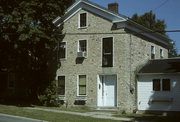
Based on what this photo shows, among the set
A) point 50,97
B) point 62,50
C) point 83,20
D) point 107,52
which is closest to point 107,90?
point 107,52

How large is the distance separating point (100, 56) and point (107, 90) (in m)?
2.87

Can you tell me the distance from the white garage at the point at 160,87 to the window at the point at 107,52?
2667 millimetres

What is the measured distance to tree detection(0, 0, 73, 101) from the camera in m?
23.1

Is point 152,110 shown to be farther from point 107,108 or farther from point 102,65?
point 102,65

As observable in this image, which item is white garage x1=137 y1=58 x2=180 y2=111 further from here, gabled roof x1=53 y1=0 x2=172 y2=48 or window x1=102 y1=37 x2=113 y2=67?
gabled roof x1=53 y1=0 x2=172 y2=48

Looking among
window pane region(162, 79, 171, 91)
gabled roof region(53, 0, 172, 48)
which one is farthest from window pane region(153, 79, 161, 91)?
gabled roof region(53, 0, 172, 48)

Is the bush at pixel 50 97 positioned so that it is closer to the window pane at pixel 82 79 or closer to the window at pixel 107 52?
the window pane at pixel 82 79

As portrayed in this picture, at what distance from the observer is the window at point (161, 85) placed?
24.1 metres

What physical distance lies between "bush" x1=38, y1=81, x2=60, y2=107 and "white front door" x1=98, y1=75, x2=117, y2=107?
13.1 feet

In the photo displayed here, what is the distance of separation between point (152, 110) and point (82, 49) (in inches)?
310

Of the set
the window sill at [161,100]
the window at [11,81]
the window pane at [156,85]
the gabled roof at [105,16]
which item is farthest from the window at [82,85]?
the window at [11,81]

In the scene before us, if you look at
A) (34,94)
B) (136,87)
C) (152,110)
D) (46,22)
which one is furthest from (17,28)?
(152,110)

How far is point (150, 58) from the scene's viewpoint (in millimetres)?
28188

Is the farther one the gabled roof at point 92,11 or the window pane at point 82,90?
the window pane at point 82,90
